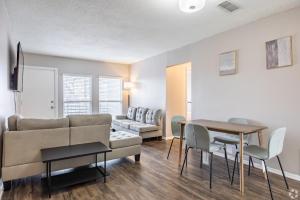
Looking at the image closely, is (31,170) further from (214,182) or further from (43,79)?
(43,79)

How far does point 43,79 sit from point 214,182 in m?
5.33

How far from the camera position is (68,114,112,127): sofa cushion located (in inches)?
106

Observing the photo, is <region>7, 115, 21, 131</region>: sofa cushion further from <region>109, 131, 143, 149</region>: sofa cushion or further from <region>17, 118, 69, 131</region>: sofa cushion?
<region>109, 131, 143, 149</region>: sofa cushion

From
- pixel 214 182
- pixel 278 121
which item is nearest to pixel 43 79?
pixel 214 182

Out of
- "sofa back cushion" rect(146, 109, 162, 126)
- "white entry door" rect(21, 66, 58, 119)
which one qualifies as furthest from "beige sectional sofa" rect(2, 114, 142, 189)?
"white entry door" rect(21, 66, 58, 119)

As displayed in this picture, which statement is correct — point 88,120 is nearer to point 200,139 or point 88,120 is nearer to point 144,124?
point 200,139

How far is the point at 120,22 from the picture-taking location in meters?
3.15

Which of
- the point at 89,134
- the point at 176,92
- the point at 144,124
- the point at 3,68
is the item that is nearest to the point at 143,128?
the point at 144,124

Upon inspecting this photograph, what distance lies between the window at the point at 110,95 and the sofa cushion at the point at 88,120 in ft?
12.2

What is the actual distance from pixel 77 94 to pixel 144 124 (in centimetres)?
257

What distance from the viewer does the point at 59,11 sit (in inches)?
109

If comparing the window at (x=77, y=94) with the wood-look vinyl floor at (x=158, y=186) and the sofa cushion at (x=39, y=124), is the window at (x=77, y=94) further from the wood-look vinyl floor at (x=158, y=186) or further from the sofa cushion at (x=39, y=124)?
the sofa cushion at (x=39, y=124)

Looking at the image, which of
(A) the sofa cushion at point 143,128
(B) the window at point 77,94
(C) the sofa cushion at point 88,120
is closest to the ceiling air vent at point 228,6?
(C) the sofa cushion at point 88,120

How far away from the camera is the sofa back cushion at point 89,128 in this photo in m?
2.70
